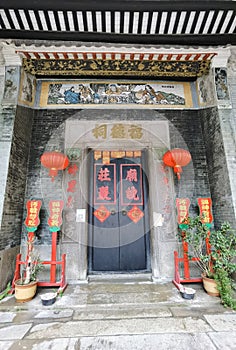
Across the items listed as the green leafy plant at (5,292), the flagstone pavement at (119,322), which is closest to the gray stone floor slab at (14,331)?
the flagstone pavement at (119,322)

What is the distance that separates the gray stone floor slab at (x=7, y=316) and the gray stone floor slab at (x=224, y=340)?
7.42 ft

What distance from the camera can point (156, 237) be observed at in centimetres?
367

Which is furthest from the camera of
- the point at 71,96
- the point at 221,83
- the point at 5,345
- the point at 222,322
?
the point at 71,96

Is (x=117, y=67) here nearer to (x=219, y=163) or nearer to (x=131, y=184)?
(x=131, y=184)

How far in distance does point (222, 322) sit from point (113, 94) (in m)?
4.28

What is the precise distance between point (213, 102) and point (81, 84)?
113 inches

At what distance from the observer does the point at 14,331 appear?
2047 millimetres

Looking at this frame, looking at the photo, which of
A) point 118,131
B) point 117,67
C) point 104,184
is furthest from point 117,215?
point 117,67

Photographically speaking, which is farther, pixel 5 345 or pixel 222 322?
pixel 222 322

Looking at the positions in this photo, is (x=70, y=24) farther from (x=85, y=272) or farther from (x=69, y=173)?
(x=85, y=272)

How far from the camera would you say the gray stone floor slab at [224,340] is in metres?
1.76

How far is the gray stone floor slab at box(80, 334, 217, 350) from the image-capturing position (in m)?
1.76

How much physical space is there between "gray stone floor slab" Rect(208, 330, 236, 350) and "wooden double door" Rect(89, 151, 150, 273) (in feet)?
6.47

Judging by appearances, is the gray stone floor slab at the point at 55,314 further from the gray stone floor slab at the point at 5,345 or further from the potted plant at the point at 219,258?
the potted plant at the point at 219,258
